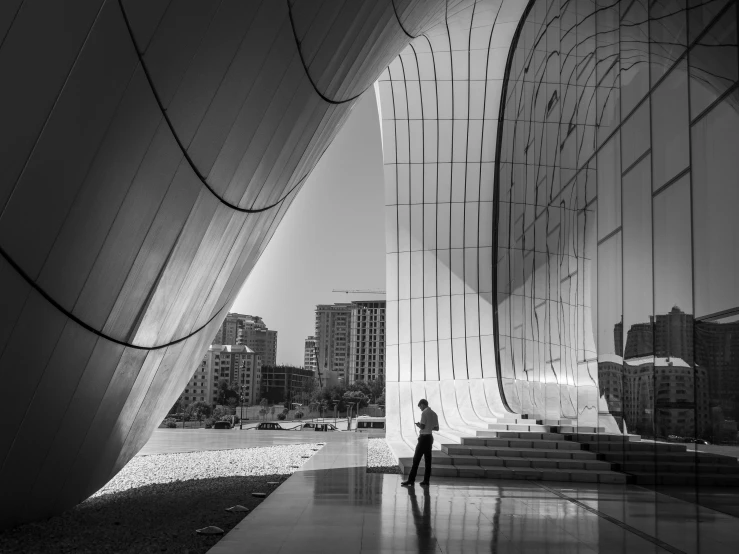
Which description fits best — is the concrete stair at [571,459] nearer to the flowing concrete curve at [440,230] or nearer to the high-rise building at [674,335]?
the high-rise building at [674,335]

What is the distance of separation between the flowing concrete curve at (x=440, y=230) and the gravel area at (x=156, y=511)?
9.67 metres

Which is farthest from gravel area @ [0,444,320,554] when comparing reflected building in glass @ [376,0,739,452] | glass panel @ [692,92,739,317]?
glass panel @ [692,92,739,317]

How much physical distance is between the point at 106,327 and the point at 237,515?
160 inches

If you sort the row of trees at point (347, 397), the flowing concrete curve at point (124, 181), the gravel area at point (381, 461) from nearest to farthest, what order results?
the flowing concrete curve at point (124, 181), the gravel area at point (381, 461), the row of trees at point (347, 397)

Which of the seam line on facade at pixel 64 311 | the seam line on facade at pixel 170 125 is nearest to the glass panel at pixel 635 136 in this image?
Answer: the seam line on facade at pixel 170 125

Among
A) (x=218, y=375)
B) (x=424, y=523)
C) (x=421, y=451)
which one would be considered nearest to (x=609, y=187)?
(x=421, y=451)

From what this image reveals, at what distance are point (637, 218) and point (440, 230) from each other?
1843cm

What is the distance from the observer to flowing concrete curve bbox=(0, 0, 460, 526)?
211 inches

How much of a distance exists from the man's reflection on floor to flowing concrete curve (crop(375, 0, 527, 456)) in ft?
54.5

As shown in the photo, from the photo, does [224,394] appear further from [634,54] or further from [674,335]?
[674,335]

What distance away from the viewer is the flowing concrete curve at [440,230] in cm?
2922

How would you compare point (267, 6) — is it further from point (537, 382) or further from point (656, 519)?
point (537, 382)

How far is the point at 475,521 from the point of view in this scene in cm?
957

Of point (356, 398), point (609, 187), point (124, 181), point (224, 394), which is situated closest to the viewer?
point (124, 181)
